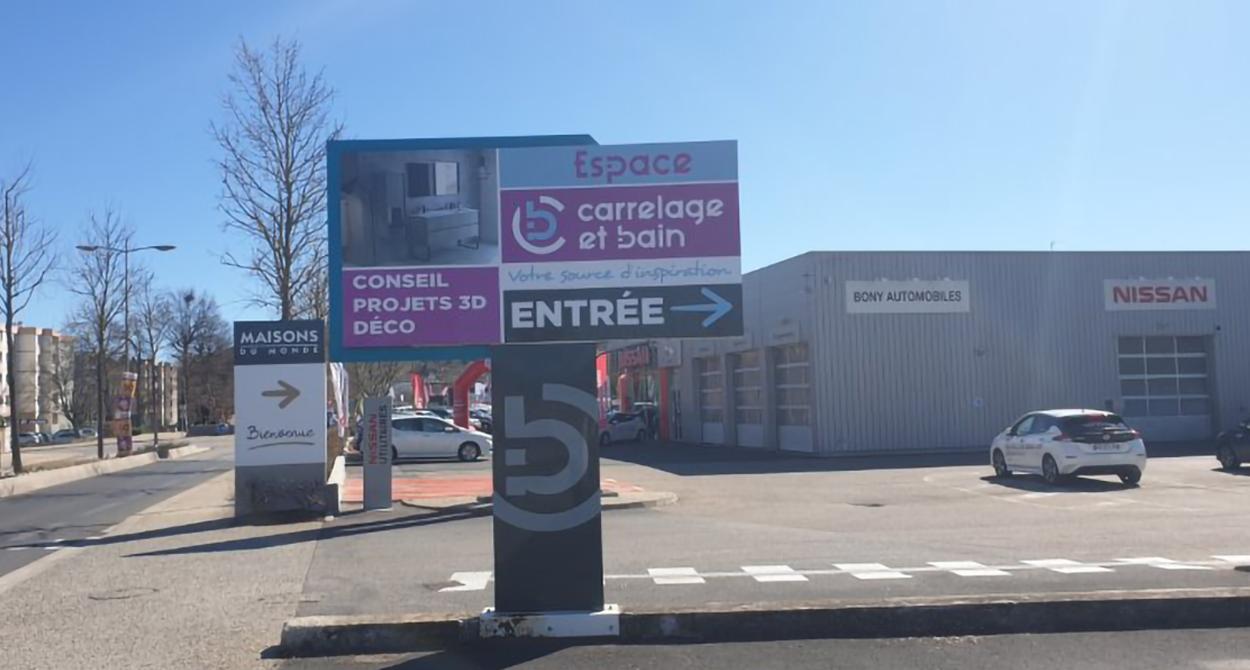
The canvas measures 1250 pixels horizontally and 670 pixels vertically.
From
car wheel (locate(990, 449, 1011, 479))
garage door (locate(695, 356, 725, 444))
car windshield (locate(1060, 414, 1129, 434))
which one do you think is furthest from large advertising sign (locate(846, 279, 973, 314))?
car windshield (locate(1060, 414, 1129, 434))

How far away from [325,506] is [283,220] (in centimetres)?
1151

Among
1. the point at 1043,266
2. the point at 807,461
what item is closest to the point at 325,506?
the point at 807,461

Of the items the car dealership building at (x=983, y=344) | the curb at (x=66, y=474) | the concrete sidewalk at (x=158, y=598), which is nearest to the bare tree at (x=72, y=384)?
the curb at (x=66, y=474)

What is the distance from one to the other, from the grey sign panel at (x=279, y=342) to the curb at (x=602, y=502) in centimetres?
354

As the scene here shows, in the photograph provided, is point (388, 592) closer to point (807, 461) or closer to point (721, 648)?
point (721, 648)

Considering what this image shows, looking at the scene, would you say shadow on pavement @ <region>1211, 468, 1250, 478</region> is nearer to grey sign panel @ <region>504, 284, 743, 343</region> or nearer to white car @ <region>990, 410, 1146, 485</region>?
white car @ <region>990, 410, 1146, 485</region>

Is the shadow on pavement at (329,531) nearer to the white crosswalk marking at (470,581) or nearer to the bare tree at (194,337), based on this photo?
the white crosswalk marking at (470,581)

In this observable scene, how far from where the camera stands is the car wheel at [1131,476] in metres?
21.5

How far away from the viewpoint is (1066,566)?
1147 centimetres

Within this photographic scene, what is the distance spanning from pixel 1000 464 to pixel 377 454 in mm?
13636

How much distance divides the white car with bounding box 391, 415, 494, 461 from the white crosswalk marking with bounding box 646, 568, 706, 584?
2311cm

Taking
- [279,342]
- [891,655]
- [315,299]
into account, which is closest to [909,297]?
[315,299]

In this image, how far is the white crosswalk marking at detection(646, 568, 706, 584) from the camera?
11.0 m

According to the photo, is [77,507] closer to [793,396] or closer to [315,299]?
[315,299]
